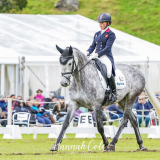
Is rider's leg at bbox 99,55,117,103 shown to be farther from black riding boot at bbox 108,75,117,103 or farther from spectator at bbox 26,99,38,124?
spectator at bbox 26,99,38,124

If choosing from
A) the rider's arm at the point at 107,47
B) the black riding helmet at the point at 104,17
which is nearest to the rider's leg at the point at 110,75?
the rider's arm at the point at 107,47

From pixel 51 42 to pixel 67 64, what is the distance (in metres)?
11.7

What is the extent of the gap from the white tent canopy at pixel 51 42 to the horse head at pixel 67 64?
31.7 ft

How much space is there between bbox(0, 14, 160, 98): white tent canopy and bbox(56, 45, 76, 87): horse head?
381 inches

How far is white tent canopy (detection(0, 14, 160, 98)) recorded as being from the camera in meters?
18.5

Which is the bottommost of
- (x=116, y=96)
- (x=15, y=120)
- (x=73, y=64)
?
(x=15, y=120)

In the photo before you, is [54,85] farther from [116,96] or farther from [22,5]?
[22,5]

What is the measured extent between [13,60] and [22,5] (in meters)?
24.5

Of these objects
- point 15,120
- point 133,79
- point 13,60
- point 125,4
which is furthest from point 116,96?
point 125,4

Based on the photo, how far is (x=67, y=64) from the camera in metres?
8.49

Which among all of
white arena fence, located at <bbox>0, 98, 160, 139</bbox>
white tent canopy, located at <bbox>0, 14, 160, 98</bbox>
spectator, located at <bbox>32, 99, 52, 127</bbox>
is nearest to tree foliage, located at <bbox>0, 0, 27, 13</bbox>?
white tent canopy, located at <bbox>0, 14, 160, 98</bbox>

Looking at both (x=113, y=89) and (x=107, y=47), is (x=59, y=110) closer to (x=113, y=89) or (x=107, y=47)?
(x=113, y=89)

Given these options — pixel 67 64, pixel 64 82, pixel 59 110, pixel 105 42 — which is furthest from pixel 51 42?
pixel 64 82

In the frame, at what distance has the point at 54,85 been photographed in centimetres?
2073
